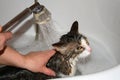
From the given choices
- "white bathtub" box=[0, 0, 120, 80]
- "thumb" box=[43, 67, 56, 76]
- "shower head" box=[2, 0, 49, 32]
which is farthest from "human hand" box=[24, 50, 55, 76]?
"white bathtub" box=[0, 0, 120, 80]

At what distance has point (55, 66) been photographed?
3.57 feet

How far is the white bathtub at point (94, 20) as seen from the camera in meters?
1.28

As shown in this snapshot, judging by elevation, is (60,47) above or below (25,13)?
below

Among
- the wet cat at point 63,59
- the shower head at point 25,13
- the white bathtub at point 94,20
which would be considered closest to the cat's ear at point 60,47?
the wet cat at point 63,59

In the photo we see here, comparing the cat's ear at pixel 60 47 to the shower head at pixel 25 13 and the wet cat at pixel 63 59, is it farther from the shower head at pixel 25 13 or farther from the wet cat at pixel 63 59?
the shower head at pixel 25 13

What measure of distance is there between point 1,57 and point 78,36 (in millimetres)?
318

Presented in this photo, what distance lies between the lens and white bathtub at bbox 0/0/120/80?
4.21 feet

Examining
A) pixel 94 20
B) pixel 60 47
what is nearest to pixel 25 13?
pixel 60 47

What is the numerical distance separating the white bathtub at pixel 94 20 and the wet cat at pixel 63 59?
0.22 metres

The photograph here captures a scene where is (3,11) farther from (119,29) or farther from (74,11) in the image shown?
(119,29)

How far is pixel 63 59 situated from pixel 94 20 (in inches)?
15.7

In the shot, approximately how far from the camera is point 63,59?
3.51 ft

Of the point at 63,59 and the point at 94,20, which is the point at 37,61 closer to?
the point at 63,59

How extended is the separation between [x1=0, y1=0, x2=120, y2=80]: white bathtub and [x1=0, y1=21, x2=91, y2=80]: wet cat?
0.22m
